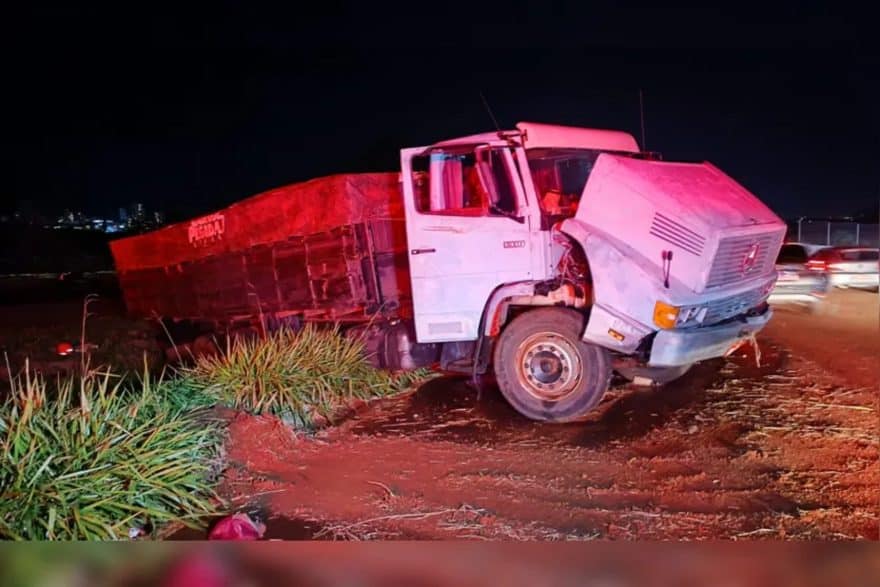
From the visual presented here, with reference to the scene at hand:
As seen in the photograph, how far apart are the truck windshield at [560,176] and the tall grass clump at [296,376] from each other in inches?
116

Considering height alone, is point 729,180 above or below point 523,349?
above

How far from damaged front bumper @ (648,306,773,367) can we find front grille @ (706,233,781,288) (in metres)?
0.45

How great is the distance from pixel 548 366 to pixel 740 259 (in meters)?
2.11

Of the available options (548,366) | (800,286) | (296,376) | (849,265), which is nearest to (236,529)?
(296,376)

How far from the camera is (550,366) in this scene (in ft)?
23.0

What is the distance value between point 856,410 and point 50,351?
12545 millimetres

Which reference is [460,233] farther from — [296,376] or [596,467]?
[596,467]

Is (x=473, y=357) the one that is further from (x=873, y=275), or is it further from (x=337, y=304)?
(x=873, y=275)

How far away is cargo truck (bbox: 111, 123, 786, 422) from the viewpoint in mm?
6301

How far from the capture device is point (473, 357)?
7.62 meters

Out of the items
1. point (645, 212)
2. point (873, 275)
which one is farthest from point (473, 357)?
point (873, 275)

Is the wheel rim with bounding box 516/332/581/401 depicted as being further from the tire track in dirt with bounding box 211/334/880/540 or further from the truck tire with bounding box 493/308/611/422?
the tire track in dirt with bounding box 211/334/880/540

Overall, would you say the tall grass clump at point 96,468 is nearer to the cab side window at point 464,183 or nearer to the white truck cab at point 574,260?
the white truck cab at point 574,260

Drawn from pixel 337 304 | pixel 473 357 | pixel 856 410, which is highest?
pixel 337 304
